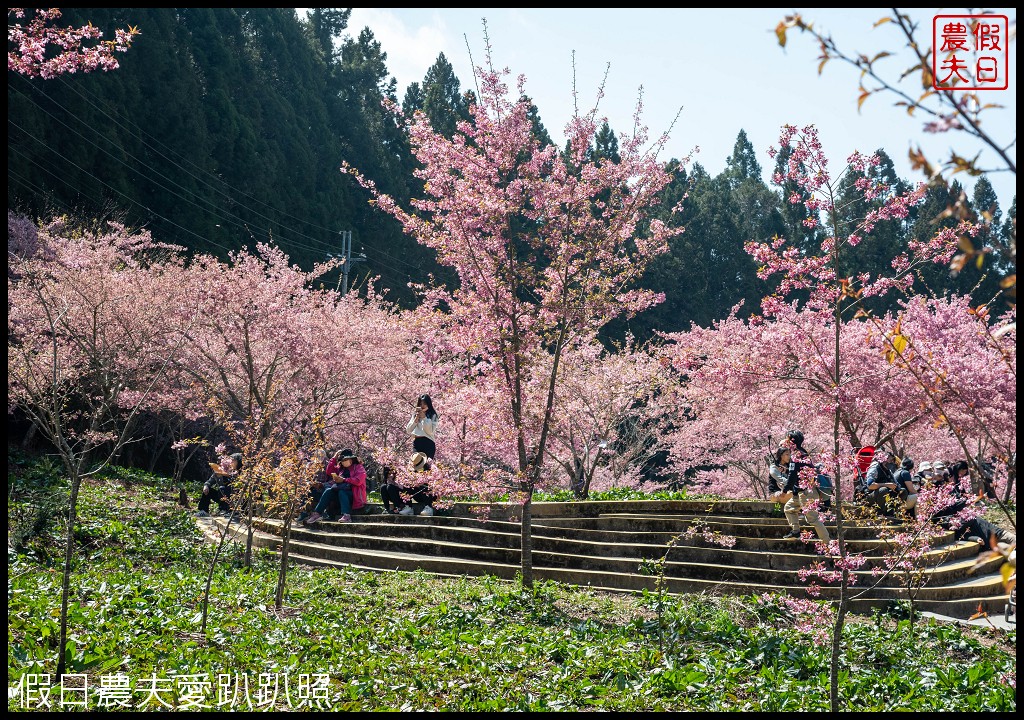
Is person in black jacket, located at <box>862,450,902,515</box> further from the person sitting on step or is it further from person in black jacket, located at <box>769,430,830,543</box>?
the person sitting on step

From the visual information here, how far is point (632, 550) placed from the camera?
33.7 ft

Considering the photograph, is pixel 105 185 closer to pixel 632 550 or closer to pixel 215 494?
pixel 215 494

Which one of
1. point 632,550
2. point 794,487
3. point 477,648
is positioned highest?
point 794,487

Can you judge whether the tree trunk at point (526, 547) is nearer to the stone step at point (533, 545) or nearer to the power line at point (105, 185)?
the stone step at point (533, 545)

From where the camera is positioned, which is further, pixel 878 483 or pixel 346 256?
pixel 346 256

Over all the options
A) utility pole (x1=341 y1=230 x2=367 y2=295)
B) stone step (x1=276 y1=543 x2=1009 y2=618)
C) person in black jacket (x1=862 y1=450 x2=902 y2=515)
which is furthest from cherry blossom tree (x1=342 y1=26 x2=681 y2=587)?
utility pole (x1=341 y1=230 x2=367 y2=295)

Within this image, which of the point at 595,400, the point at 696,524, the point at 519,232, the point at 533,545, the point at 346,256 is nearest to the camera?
the point at 519,232

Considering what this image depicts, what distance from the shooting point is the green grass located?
5.25m

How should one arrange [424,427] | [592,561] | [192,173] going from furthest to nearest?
[192,173], [424,427], [592,561]

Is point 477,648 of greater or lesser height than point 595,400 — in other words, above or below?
below

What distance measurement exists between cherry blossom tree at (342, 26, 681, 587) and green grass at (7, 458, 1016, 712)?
5.50 ft

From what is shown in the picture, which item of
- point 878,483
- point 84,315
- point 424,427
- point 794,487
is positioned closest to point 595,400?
point 424,427

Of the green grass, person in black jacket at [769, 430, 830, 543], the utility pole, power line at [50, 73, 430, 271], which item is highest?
power line at [50, 73, 430, 271]

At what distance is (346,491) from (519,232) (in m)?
6.52
